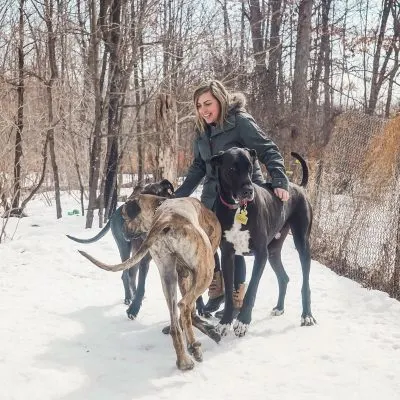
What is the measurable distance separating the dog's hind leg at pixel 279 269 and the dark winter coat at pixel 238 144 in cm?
69

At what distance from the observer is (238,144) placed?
3.88 m

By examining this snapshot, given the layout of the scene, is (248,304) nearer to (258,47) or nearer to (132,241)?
(132,241)

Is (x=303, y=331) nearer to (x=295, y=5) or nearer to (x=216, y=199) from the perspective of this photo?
(x=216, y=199)

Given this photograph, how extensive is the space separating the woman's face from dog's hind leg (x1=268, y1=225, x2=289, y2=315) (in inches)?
49.1

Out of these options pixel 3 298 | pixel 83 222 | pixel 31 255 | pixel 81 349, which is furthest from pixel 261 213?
pixel 83 222

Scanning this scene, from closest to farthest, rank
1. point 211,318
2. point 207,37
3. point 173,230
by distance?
point 173,230 < point 211,318 < point 207,37

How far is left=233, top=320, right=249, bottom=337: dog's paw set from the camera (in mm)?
3527

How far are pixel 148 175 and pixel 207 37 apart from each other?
1033cm

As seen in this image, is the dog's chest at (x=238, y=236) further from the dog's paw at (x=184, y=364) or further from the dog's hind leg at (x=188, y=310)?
the dog's paw at (x=184, y=364)

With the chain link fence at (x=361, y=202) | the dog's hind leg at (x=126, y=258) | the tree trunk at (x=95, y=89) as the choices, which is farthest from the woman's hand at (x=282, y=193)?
the tree trunk at (x=95, y=89)

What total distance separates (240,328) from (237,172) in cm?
122

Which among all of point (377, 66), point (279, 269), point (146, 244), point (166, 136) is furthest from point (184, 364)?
point (377, 66)

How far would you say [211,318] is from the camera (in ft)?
13.2

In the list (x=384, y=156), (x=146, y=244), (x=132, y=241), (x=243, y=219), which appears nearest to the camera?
(x=146, y=244)
